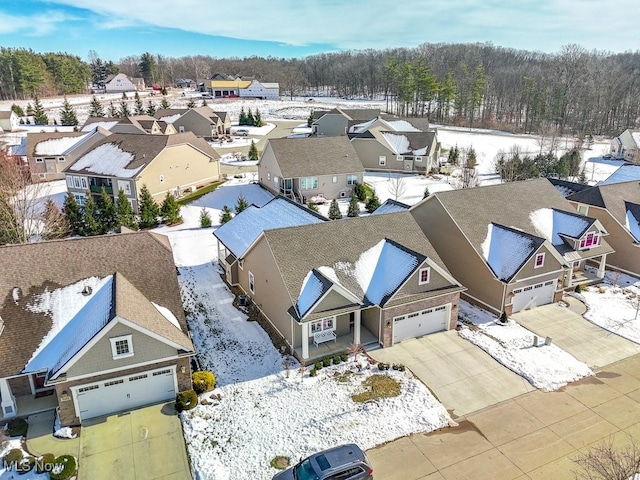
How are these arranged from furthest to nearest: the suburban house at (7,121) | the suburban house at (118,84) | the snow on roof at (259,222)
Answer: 1. the suburban house at (118,84)
2. the suburban house at (7,121)
3. the snow on roof at (259,222)

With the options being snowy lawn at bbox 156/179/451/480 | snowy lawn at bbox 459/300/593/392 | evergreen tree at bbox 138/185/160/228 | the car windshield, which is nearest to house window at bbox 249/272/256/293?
snowy lawn at bbox 156/179/451/480

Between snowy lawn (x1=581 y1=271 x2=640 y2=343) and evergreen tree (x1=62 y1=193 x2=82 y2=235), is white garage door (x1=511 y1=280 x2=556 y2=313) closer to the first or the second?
snowy lawn (x1=581 y1=271 x2=640 y2=343)

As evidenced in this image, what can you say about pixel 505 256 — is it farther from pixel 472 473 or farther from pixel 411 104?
pixel 411 104

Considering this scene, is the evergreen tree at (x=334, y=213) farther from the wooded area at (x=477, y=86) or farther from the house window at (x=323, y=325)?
the wooded area at (x=477, y=86)

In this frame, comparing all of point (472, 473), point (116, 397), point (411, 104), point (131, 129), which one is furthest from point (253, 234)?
point (411, 104)

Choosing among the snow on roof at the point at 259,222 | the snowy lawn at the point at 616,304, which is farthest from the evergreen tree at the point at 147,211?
the snowy lawn at the point at 616,304
